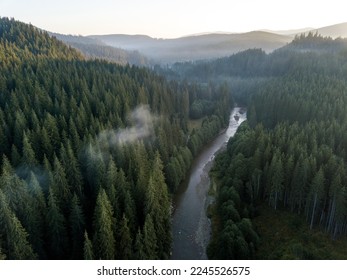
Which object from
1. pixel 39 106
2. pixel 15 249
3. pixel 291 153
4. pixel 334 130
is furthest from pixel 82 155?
pixel 334 130

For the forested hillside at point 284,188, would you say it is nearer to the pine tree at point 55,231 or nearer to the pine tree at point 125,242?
the pine tree at point 125,242

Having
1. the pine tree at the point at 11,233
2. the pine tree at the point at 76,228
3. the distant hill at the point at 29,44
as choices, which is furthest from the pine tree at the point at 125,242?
the distant hill at the point at 29,44

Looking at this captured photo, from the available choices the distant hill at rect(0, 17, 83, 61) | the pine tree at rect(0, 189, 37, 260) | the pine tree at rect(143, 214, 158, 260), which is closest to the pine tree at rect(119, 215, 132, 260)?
the pine tree at rect(143, 214, 158, 260)

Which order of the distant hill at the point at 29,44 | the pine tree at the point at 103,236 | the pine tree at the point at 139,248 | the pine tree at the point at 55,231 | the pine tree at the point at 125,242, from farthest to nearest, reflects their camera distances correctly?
1. the distant hill at the point at 29,44
2. the pine tree at the point at 55,231
3. the pine tree at the point at 125,242
4. the pine tree at the point at 139,248
5. the pine tree at the point at 103,236

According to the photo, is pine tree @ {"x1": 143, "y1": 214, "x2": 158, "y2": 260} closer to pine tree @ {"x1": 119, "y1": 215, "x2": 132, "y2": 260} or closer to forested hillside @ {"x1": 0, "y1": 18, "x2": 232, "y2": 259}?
forested hillside @ {"x1": 0, "y1": 18, "x2": 232, "y2": 259}

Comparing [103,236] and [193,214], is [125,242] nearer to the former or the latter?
[103,236]

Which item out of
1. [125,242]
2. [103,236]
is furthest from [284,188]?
[103,236]
